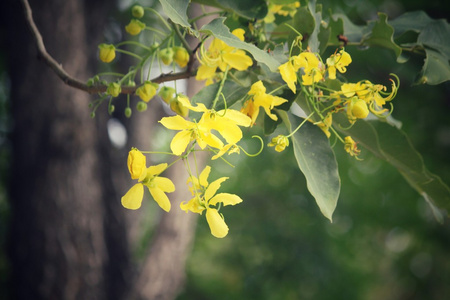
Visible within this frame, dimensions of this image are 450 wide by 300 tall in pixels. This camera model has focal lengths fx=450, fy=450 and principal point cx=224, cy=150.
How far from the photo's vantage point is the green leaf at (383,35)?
613 mm

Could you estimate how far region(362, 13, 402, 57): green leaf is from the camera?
0.61m

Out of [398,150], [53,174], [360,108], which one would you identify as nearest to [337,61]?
[360,108]

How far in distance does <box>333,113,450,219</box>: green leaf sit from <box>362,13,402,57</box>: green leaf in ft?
0.36

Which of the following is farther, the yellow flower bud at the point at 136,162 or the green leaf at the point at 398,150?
the green leaf at the point at 398,150

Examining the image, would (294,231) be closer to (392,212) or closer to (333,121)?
(392,212)

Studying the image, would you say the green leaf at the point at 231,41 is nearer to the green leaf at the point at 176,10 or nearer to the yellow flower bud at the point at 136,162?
the green leaf at the point at 176,10

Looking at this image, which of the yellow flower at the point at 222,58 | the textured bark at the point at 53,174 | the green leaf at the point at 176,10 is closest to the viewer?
the green leaf at the point at 176,10

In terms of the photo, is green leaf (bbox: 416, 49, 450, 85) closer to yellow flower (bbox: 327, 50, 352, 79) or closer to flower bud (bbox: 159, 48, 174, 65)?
yellow flower (bbox: 327, 50, 352, 79)

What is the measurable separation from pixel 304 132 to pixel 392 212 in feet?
11.9

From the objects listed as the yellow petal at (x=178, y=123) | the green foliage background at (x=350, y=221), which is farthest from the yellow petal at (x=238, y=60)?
the green foliage background at (x=350, y=221)

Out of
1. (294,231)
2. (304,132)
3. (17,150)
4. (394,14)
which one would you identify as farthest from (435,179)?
(294,231)

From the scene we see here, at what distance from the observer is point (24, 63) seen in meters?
2.34

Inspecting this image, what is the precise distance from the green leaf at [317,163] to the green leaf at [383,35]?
17cm

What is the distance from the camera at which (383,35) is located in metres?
0.63
